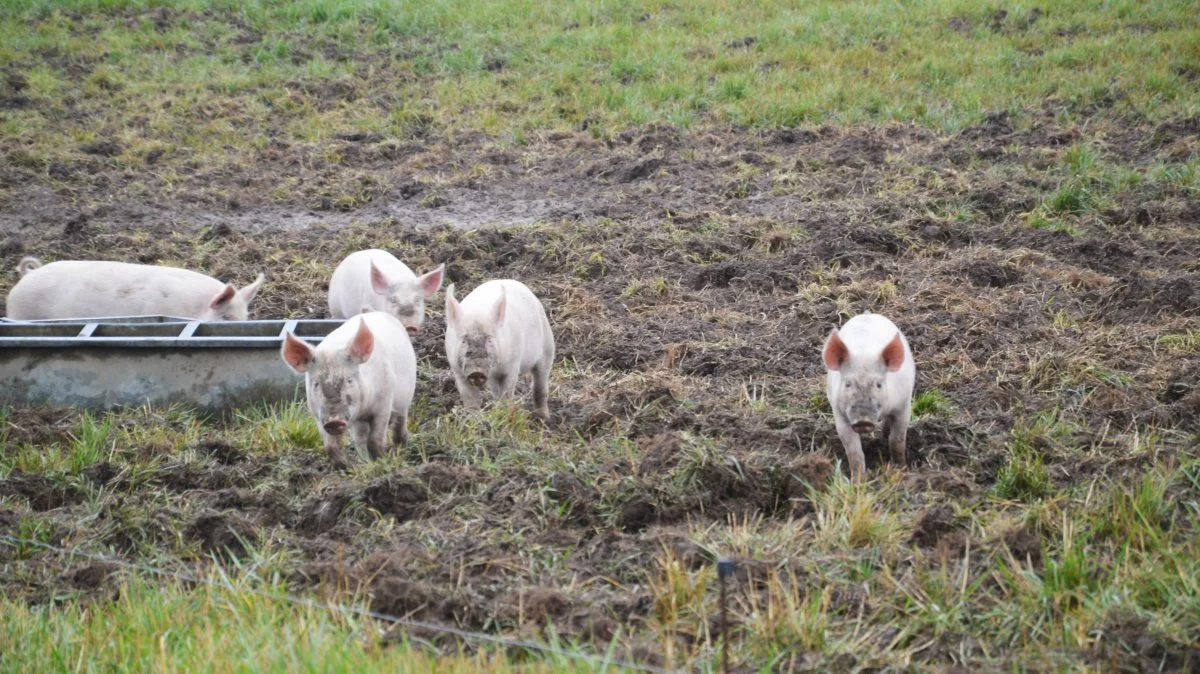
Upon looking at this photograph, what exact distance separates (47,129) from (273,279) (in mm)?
5575

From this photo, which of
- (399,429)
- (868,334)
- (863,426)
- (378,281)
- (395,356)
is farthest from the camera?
(378,281)

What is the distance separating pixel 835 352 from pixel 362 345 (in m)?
1.90

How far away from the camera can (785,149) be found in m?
10.9

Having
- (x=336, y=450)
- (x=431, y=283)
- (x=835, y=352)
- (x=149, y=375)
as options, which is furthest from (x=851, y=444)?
(x=149, y=375)

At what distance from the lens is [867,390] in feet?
15.9

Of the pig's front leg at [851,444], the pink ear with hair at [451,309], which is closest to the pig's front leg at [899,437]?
the pig's front leg at [851,444]

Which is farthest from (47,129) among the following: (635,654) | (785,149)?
(635,654)

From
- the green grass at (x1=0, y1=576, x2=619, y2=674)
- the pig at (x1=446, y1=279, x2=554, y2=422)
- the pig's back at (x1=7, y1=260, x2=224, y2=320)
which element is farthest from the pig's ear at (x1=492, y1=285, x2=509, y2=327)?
the pig's back at (x1=7, y1=260, x2=224, y2=320)

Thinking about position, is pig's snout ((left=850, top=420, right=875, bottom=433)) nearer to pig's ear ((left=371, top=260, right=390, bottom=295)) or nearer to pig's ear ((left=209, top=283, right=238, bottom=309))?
pig's ear ((left=371, top=260, right=390, bottom=295))

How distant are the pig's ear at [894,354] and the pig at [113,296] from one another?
12.4 feet

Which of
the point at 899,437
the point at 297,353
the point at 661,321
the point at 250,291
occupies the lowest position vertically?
the point at 661,321

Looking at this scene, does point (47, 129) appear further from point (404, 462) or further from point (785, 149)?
point (404, 462)

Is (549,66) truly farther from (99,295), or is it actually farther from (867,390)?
(867,390)

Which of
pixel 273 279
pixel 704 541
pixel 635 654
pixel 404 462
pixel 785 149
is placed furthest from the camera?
pixel 785 149
